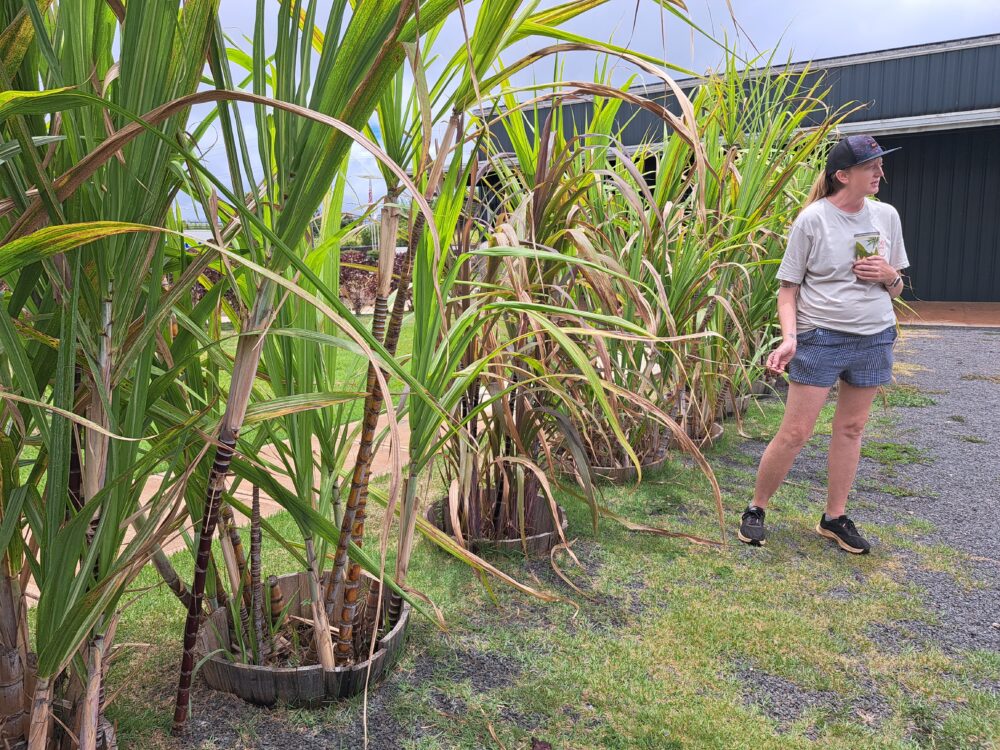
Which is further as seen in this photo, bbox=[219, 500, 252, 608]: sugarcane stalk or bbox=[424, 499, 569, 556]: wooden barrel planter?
bbox=[424, 499, 569, 556]: wooden barrel planter

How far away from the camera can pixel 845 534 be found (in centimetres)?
238

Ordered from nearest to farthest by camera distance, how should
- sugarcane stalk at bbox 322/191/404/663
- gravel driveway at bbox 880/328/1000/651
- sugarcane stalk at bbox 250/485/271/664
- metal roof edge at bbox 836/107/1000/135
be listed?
sugarcane stalk at bbox 322/191/404/663 → sugarcane stalk at bbox 250/485/271/664 → gravel driveway at bbox 880/328/1000/651 → metal roof edge at bbox 836/107/1000/135

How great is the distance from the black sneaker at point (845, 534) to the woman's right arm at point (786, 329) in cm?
55

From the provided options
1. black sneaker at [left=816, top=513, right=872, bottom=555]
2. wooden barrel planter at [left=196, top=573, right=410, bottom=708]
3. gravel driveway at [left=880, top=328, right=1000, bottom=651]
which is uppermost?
wooden barrel planter at [left=196, top=573, right=410, bottom=708]

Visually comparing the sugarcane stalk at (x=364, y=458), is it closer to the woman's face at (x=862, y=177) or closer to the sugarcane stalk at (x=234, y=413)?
the sugarcane stalk at (x=234, y=413)

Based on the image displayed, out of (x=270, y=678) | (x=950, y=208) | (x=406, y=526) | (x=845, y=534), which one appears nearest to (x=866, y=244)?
(x=845, y=534)

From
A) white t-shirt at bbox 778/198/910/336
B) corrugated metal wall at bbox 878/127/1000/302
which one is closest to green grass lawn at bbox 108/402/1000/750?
white t-shirt at bbox 778/198/910/336

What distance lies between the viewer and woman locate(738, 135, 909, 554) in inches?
90.5

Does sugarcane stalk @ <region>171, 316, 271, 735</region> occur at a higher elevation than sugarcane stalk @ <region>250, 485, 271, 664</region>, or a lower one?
higher

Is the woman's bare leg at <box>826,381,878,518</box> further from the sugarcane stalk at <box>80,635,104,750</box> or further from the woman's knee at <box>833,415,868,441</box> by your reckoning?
the sugarcane stalk at <box>80,635,104,750</box>

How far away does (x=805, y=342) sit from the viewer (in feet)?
7.83

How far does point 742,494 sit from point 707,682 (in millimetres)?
1406

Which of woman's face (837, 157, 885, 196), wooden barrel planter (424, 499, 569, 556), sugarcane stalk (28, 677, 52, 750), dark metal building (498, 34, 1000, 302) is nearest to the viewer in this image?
sugarcane stalk (28, 677, 52, 750)

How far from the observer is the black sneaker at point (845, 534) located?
2348 mm
